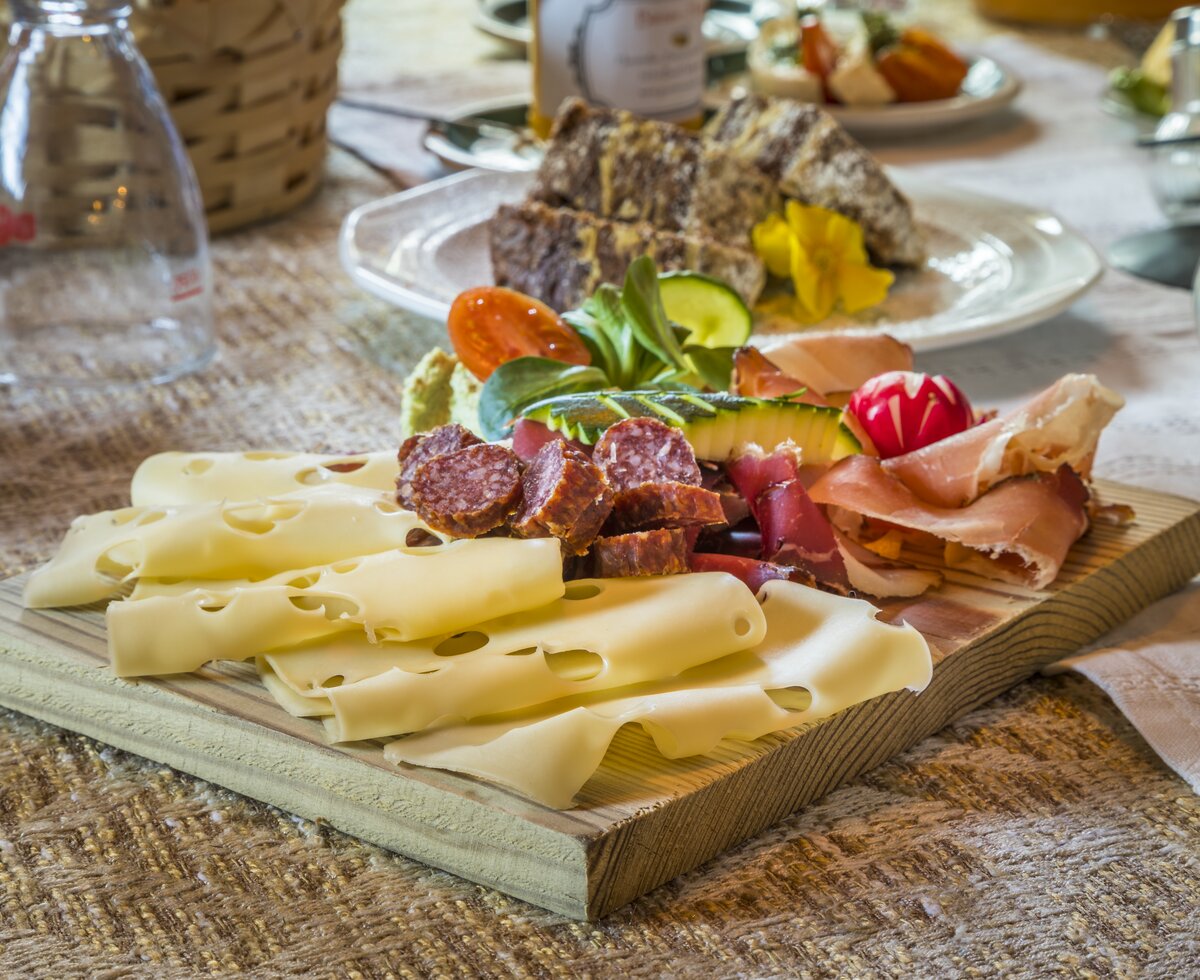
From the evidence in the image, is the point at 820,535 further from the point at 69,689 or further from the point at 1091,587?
the point at 69,689

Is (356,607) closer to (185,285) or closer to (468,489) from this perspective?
(468,489)

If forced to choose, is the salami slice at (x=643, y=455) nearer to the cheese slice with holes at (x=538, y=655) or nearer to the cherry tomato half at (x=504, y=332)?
the cheese slice with holes at (x=538, y=655)

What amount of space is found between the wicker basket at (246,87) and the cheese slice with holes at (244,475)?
0.83m

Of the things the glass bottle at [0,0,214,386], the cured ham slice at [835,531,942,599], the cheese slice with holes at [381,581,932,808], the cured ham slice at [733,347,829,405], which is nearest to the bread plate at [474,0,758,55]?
the glass bottle at [0,0,214,386]

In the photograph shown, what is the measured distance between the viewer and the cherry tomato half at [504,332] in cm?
111

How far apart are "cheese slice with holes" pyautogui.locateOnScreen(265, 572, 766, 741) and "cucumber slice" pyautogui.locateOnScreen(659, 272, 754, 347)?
376 mm

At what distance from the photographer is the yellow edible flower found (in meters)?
1.54

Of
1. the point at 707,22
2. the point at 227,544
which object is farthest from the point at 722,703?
the point at 707,22

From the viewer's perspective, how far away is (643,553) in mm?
854

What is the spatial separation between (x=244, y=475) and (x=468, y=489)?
0.21 m

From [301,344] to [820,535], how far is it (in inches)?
31.9

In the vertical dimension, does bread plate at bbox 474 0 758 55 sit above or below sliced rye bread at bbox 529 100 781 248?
below

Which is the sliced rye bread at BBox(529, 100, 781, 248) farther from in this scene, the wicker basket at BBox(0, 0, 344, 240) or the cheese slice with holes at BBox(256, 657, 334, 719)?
the cheese slice with holes at BBox(256, 657, 334, 719)

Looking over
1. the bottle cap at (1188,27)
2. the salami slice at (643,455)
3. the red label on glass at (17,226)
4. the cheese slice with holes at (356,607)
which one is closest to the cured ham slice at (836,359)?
the salami slice at (643,455)
